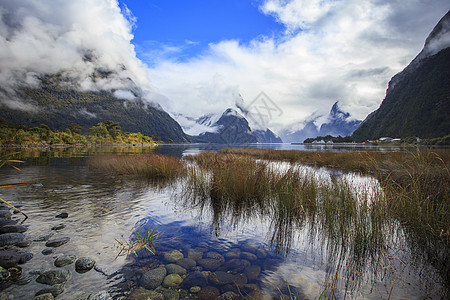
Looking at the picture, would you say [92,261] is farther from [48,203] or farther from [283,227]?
[48,203]

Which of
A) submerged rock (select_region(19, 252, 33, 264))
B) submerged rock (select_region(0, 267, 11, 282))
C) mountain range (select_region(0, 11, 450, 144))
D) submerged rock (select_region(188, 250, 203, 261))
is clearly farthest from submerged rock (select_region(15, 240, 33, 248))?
mountain range (select_region(0, 11, 450, 144))

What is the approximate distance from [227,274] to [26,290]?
2573mm

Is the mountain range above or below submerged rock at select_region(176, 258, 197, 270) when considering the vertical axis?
above

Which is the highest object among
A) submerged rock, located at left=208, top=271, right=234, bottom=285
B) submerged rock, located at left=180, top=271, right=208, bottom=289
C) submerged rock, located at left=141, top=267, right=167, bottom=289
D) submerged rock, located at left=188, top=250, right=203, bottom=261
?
submerged rock, located at left=141, top=267, right=167, bottom=289

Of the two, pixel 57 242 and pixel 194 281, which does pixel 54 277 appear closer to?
pixel 57 242

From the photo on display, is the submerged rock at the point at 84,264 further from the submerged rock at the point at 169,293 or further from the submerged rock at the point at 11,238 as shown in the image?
the submerged rock at the point at 11,238

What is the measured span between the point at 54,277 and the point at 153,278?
133cm

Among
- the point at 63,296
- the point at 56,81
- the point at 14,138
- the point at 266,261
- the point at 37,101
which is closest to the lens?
the point at 63,296

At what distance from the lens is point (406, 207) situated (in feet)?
Answer: 14.0

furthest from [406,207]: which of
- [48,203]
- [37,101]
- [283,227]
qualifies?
[37,101]

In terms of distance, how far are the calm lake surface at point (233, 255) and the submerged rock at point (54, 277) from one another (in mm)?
80

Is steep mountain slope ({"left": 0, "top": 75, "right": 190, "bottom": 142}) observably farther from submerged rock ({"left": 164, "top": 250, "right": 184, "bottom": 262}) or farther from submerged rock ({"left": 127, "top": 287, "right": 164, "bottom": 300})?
submerged rock ({"left": 127, "top": 287, "right": 164, "bottom": 300})

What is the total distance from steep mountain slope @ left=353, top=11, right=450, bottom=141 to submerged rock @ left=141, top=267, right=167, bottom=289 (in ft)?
345

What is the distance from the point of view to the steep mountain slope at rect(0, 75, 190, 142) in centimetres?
10069
